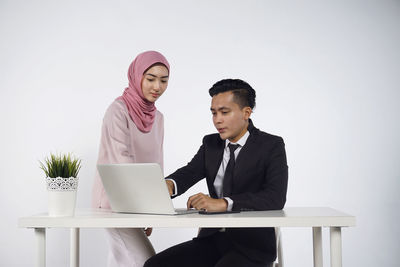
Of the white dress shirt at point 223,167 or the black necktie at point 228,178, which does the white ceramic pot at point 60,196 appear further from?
the black necktie at point 228,178

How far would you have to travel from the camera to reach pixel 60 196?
1.81 m

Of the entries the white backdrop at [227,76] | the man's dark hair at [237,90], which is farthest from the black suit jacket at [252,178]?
the white backdrop at [227,76]

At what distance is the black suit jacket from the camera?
6.53 ft

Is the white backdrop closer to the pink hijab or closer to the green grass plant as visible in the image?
the pink hijab

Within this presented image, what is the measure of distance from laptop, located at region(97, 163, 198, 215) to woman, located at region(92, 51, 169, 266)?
354mm

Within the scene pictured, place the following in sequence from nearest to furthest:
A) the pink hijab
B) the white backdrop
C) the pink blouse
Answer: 1. the pink blouse
2. the pink hijab
3. the white backdrop

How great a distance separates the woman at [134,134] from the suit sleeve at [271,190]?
0.58 metres

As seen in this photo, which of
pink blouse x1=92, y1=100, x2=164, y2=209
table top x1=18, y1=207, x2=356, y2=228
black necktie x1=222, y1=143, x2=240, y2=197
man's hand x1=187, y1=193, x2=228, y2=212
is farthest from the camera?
pink blouse x1=92, y1=100, x2=164, y2=209

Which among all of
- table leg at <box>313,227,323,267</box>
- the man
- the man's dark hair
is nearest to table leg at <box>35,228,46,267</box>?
the man

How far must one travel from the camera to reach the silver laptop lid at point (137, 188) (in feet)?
5.85

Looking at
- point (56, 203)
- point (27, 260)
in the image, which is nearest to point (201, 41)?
point (27, 260)

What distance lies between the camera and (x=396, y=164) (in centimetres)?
440

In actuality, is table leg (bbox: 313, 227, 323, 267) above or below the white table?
below

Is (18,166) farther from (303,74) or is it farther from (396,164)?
(396,164)
